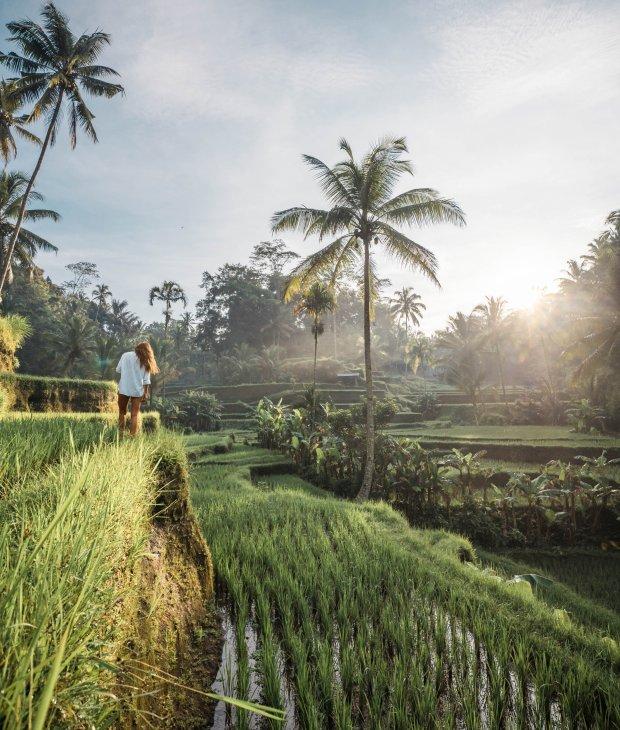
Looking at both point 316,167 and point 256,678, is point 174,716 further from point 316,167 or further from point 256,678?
point 316,167

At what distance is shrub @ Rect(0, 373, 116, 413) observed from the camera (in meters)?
9.88

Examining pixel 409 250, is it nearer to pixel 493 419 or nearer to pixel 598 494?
pixel 598 494

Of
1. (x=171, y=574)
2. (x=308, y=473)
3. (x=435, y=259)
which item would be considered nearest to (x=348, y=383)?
(x=308, y=473)

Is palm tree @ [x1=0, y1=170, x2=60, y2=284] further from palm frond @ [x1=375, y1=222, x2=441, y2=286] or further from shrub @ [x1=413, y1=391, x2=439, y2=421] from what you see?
shrub @ [x1=413, y1=391, x2=439, y2=421]

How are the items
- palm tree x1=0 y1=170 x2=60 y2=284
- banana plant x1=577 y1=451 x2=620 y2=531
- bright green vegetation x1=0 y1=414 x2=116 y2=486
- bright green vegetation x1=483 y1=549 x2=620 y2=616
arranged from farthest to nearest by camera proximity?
palm tree x1=0 y1=170 x2=60 y2=284 < banana plant x1=577 y1=451 x2=620 y2=531 < bright green vegetation x1=483 y1=549 x2=620 y2=616 < bright green vegetation x1=0 y1=414 x2=116 y2=486

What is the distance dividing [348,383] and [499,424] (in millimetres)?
16147

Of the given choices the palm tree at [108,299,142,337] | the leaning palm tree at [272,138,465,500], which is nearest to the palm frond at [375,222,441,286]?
the leaning palm tree at [272,138,465,500]

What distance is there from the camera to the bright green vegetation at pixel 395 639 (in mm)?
2504

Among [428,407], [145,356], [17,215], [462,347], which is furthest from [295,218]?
[462,347]

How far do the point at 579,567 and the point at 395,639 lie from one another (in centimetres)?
699

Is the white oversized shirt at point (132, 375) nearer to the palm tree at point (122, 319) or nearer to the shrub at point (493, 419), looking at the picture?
the shrub at point (493, 419)

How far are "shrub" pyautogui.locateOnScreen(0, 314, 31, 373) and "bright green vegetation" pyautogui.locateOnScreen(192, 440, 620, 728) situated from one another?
8891 millimetres

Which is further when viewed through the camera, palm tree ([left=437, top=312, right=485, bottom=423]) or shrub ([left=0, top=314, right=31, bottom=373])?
palm tree ([left=437, top=312, right=485, bottom=423])

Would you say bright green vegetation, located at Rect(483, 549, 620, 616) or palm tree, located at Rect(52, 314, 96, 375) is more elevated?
palm tree, located at Rect(52, 314, 96, 375)
